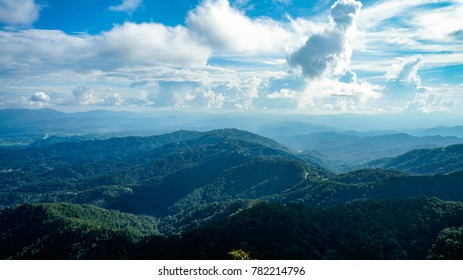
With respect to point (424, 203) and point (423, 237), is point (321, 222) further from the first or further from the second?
point (424, 203)

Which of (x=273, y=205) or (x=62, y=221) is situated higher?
(x=273, y=205)

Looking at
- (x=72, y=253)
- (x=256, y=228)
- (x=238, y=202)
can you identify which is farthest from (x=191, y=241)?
(x=238, y=202)

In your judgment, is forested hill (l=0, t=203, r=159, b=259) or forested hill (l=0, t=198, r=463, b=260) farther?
forested hill (l=0, t=203, r=159, b=259)

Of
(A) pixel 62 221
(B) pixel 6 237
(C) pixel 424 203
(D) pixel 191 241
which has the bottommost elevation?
(B) pixel 6 237

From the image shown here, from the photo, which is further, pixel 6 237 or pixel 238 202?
pixel 238 202

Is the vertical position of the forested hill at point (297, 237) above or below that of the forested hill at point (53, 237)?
above

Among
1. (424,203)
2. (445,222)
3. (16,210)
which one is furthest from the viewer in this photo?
(16,210)

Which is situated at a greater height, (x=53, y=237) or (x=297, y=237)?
(x=297, y=237)

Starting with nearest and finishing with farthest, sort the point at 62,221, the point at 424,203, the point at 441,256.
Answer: the point at 441,256, the point at 424,203, the point at 62,221

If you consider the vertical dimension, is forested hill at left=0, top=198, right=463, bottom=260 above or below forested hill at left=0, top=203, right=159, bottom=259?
above

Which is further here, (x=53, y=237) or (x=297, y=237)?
(x=53, y=237)

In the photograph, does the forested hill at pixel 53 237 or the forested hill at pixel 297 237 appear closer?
the forested hill at pixel 297 237
